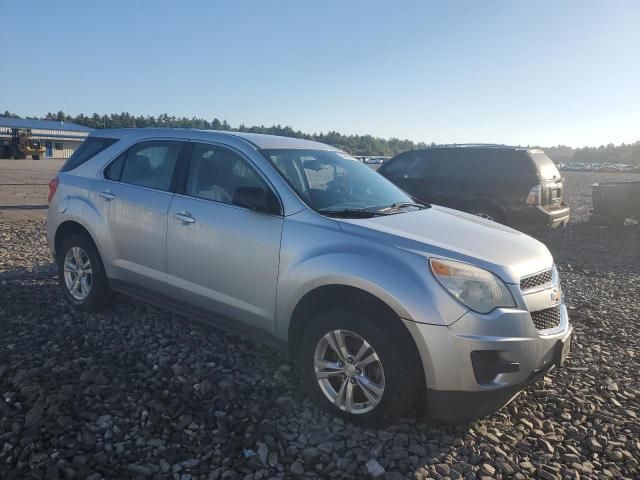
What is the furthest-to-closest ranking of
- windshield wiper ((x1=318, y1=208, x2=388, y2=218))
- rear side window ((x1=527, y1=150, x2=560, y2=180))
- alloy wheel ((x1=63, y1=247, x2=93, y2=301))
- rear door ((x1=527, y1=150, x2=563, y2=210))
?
rear side window ((x1=527, y1=150, x2=560, y2=180))
rear door ((x1=527, y1=150, x2=563, y2=210))
alloy wheel ((x1=63, y1=247, x2=93, y2=301))
windshield wiper ((x1=318, y1=208, x2=388, y2=218))

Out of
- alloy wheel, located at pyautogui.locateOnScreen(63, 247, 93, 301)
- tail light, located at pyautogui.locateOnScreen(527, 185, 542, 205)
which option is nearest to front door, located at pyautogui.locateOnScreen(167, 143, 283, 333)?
alloy wheel, located at pyautogui.locateOnScreen(63, 247, 93, 301)

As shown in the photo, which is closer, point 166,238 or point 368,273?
point 368,273

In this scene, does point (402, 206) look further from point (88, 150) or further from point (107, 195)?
point (88, 150)

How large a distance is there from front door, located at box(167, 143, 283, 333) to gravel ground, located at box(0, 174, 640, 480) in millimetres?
530

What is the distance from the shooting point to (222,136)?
4.14 metres

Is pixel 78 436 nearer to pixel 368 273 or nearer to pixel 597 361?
pixel 368 273

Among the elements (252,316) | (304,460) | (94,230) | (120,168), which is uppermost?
(120,168)

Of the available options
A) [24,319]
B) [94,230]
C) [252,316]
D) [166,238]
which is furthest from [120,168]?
[252,316]

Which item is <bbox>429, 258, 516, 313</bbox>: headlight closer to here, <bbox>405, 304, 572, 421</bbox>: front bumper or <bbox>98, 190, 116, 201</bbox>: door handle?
<bbox>405, 304, 572, 421</bbox>: front bumper

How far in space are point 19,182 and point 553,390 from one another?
2193cm

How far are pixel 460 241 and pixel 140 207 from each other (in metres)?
2.68

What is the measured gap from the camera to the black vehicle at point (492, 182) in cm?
851

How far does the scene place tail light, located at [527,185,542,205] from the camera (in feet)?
27.6

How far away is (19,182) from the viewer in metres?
Result: 20.3
